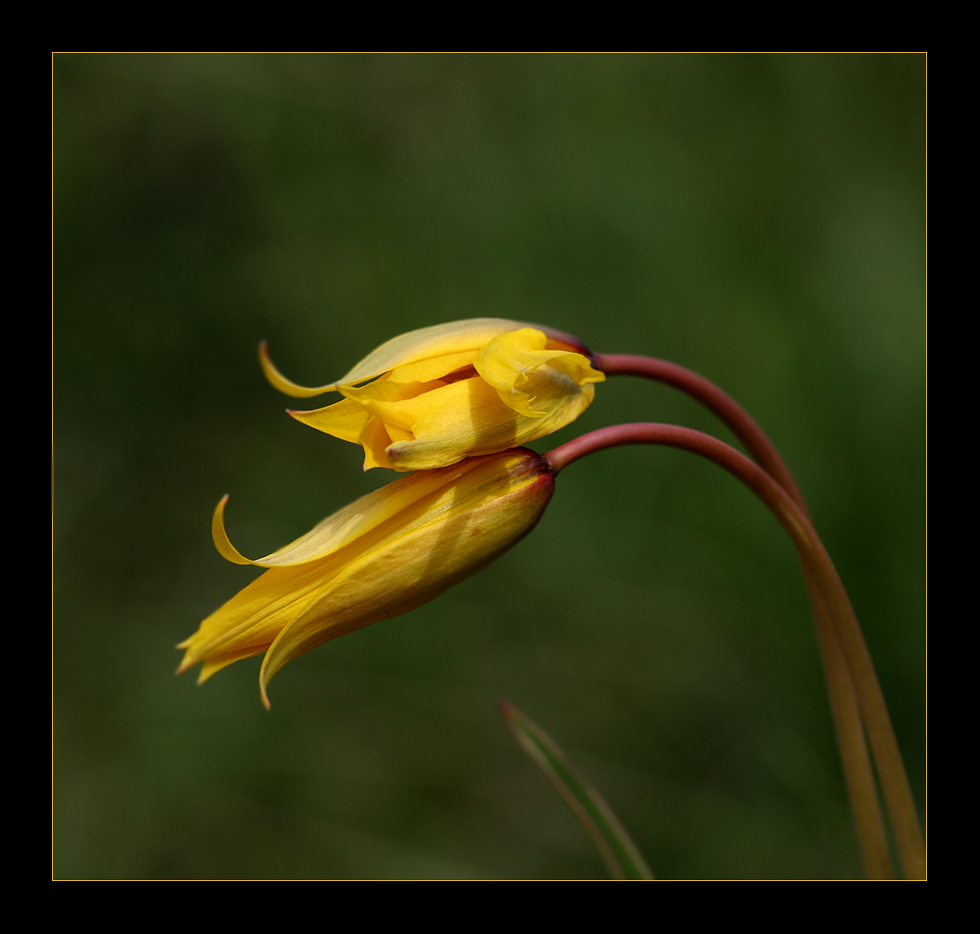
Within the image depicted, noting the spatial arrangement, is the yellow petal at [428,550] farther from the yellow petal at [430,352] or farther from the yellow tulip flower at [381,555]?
the yellow petal at [430,352]

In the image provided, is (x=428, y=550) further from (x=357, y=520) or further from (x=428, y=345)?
(x=428, y=345)

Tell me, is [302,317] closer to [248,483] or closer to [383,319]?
[383,319]

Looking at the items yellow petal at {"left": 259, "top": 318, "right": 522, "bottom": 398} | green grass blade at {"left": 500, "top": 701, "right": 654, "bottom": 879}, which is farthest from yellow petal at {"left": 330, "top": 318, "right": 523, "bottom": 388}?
green grass blade at {"left": 500, "top": 701, "right": 654, "bottom": 879}

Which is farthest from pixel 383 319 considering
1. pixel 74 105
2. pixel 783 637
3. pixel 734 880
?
pixel 734 880

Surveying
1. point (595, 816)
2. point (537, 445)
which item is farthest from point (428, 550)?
point (537, 445)

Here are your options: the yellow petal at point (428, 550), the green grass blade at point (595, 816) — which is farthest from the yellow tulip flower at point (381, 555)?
the green grass blade at point (595, 816)

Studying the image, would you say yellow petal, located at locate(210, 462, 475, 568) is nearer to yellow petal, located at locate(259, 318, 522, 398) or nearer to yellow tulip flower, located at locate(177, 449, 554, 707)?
yellow tulip flower, located at locate(177, 449, 554, 707)
